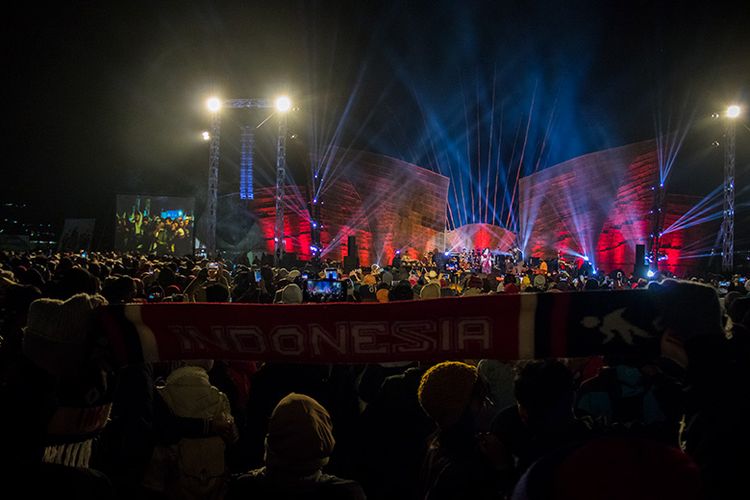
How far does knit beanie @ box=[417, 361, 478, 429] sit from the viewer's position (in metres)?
2.35

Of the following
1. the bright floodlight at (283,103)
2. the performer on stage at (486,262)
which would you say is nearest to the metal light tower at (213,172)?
the bright floodlight at (283,103)

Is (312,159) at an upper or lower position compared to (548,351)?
upper

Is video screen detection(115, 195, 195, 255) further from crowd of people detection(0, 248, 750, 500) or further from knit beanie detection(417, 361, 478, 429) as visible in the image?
knit beanie detection(417, 361, 478, 429)

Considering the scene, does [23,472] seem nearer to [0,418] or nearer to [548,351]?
[0,418]

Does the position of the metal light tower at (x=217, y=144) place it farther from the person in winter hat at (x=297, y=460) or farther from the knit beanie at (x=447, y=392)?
the person in winter hat at (x=297, y=460)

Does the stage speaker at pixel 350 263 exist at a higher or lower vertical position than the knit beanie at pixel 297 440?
higher

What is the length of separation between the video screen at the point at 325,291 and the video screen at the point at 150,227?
22.9m

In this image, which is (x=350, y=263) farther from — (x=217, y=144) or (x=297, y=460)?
(x=297, y=460)

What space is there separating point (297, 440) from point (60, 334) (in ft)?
4.67

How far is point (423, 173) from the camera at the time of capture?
3988cm

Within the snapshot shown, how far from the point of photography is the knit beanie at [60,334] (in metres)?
2.50

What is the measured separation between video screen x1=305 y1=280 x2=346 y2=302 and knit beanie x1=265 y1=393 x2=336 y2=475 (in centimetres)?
617

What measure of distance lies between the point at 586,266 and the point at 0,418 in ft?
80.8

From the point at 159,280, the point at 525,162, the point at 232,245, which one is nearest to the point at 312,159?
the point at 232,245
